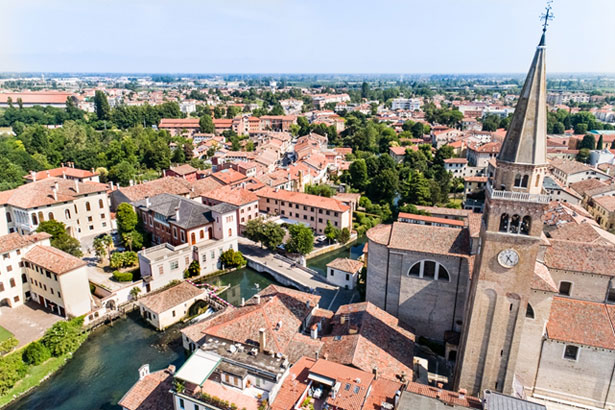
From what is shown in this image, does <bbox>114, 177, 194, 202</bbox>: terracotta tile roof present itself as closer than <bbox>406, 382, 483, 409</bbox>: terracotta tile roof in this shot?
No

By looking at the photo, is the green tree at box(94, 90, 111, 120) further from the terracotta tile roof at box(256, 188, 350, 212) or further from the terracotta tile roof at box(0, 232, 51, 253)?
the terracotta tile roof at box(0, 232, 51, 253)

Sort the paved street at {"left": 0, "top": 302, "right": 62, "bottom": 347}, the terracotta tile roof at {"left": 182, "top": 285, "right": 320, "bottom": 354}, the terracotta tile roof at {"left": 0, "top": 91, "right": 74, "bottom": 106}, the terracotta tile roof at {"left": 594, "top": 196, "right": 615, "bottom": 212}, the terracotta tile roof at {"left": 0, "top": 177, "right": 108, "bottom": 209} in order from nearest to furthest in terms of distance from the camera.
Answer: the terracotta tile roof at {"left": 182, "top": 285, "right": 320, "bottom": 354} → the paved street at {"left": 0, "top": 302, "right": 62, "bottom": 347} → the terracotta tile roof at {"left": 0, "top": 177, "right": 108, "bottom": 209} → the terracotta tile roof at {"left": 594, "top": 196, "right": 615, "bottom": 212} → the terracotta tile roof at {"left": 0, "top": 91, "right": 74, "bottom": 106}

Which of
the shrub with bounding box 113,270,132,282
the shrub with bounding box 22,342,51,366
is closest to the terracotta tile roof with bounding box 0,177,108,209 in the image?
the shrub with bounding box 113,270,132,282

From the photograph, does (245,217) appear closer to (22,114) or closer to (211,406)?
(211,406)

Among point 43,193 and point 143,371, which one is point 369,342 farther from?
point 43,193

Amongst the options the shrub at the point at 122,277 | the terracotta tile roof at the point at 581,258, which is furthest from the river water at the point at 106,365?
the terracotta tile roof at the point at 581,258

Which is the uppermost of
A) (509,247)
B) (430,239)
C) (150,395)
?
(509,247)

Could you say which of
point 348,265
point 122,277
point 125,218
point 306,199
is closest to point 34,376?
point 122,277

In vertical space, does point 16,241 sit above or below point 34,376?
above
